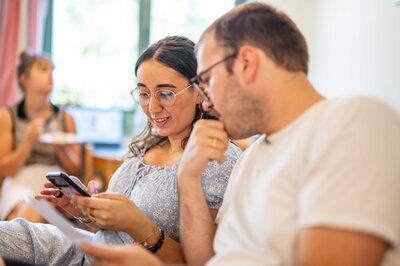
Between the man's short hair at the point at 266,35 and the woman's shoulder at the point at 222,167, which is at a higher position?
the man's short hair at the point at 266,35

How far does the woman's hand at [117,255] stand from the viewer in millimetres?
963

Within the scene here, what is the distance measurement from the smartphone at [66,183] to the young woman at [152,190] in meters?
0.03

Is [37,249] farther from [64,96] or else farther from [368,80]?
[64,96]

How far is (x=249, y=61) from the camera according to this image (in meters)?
1.08

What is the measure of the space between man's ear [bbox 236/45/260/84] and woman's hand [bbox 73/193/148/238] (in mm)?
504

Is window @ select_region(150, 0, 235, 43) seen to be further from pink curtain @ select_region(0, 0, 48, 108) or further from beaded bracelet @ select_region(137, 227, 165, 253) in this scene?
beaded bracelet @ select_region(137, 227, 165, 253)

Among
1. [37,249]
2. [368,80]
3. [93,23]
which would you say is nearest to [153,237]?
[37,249]

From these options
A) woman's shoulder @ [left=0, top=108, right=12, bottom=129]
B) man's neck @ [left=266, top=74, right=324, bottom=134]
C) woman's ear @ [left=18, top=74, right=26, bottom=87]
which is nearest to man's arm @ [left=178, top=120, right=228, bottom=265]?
man's neck @ [left=266, top=74, right=324, bottom=134]

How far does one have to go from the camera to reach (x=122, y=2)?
178 inches

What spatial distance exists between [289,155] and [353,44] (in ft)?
5.91

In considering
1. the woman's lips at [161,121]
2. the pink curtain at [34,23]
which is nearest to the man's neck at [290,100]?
the woman's lips at [161,121]

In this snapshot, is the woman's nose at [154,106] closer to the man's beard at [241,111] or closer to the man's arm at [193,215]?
the man's arm at [193,215]

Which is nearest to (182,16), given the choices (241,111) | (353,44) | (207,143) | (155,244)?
(353,44)

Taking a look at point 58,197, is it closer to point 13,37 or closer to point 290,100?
point 290,100
